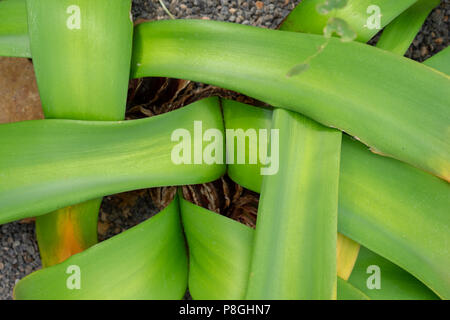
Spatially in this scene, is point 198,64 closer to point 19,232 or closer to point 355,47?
point 355,47

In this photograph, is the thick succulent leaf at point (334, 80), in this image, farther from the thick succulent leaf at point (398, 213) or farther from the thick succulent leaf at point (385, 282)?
the thick succulent leaf at point (385, 282)

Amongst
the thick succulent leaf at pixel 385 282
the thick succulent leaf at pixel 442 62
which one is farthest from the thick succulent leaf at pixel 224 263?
the thick succulent leaf at pixel 442 62

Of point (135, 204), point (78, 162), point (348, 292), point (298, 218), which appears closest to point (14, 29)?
point (78, 162)

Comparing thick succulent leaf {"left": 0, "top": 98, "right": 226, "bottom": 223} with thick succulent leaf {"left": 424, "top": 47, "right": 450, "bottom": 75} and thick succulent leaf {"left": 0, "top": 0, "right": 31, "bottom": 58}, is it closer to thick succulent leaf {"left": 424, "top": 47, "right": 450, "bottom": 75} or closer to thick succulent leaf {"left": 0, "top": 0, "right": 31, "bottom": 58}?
thick succulent leaf {"left": 0, "top": 0, "right": 31, "bottom": 58}

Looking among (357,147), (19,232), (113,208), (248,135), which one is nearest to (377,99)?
(357,147)

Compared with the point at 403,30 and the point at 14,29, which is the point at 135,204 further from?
the point at 403,30
